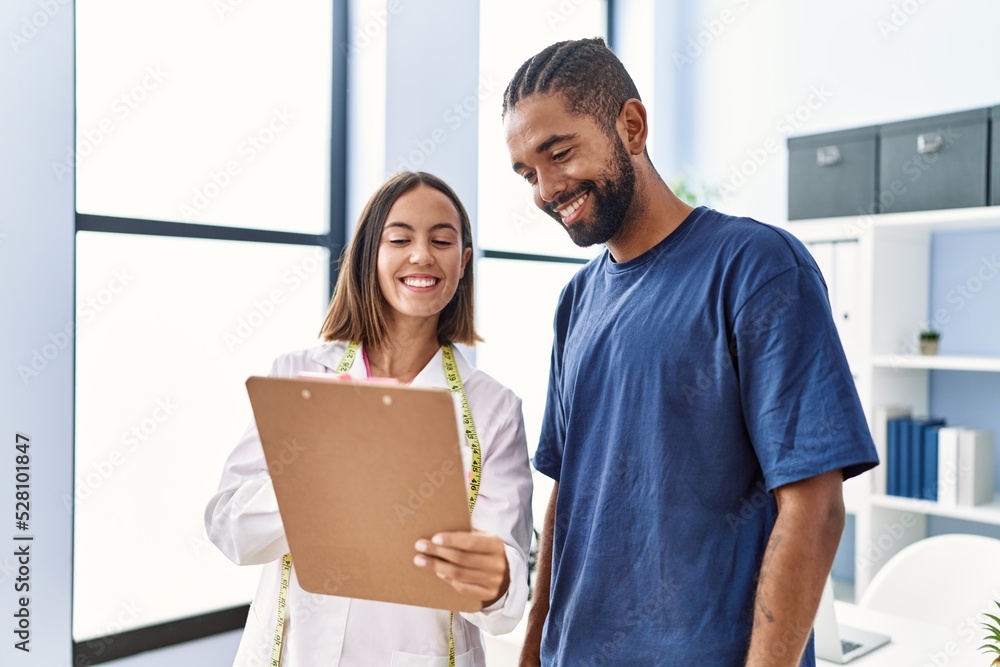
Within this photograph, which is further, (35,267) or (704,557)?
(35,267)

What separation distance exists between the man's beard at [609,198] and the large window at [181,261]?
1.47 m

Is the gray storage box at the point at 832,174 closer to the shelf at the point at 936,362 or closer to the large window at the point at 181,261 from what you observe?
the shelf at the point at 936,362

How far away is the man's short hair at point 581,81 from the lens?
3.89 feet

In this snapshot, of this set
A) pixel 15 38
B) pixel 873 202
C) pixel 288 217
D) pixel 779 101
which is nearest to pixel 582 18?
pixel 779 101

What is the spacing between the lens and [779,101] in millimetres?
3783

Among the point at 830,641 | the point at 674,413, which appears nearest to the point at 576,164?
the point at 674,413

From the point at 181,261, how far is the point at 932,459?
266 centimetres

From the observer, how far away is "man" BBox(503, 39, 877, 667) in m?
0.99

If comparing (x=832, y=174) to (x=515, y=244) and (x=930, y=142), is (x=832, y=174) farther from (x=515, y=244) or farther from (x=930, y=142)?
(x=515, y=244)

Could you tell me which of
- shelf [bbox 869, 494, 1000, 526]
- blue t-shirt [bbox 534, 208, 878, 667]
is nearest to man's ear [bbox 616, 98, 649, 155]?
blue t-shirt [bbox 534, 208, 878, 667]

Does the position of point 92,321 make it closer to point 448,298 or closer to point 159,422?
point 159,422

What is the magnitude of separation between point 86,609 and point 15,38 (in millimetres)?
1502

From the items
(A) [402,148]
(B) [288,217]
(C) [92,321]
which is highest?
(A) [402,148]

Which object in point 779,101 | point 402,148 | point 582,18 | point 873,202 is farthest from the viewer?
point 582,18
